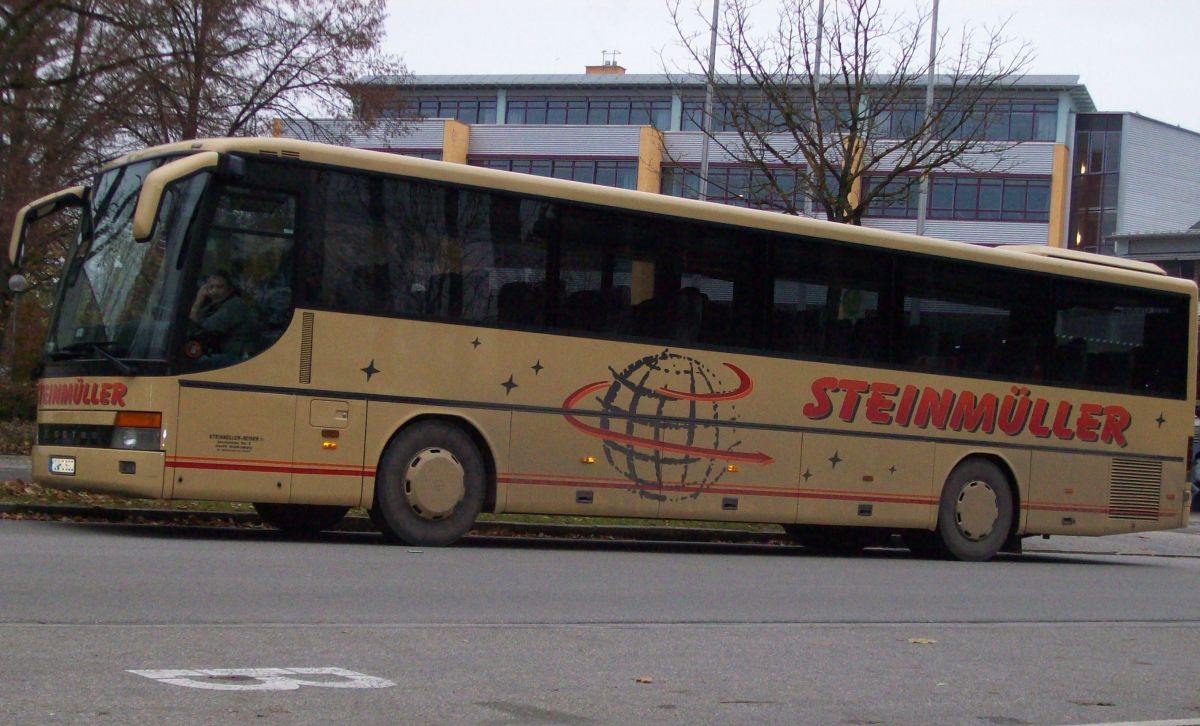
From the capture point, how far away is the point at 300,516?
15.0 metres

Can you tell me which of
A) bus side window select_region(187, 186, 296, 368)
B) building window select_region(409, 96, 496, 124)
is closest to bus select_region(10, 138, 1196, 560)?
bus side window select_region(187, 186, 296, 368)

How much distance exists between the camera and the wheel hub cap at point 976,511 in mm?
17203

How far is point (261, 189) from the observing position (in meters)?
13.1

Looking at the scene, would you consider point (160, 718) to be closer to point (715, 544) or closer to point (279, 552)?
A: point (279, 552)

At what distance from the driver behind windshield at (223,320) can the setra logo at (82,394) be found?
76 centimetres

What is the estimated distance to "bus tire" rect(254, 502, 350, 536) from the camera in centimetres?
1496

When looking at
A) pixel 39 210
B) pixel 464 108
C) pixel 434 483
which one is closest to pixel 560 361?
pixel 434 483

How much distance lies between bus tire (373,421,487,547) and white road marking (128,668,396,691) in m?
6.50

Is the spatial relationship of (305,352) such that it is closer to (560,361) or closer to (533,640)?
(560,361)

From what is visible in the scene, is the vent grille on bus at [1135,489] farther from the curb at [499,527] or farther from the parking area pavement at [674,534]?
the curb at [499,527]

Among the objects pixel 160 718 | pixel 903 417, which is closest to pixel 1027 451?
pixel 903 417

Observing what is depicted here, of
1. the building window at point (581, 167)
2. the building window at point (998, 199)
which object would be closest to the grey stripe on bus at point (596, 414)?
the building window at point (998, 199)

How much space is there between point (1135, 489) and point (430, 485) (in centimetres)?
911

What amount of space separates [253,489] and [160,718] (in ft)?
23.8
